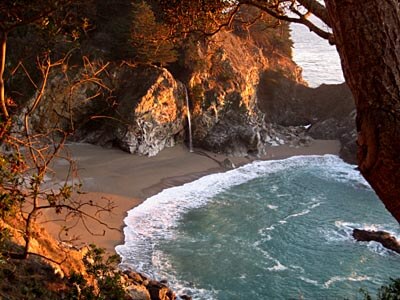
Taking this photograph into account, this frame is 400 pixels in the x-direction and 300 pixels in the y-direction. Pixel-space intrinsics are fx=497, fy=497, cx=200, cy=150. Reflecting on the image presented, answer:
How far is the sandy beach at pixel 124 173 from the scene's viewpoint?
1680cm

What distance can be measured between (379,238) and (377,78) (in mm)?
14231

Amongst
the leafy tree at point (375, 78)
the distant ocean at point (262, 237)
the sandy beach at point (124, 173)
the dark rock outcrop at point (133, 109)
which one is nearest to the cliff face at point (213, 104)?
the dark rock outcrop at point (133, 109)

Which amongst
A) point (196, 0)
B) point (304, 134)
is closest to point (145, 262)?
point (196, 0)

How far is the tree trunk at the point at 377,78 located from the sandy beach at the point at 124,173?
1247cm

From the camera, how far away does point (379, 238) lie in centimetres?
1612

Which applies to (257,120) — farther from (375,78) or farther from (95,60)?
(375,78)

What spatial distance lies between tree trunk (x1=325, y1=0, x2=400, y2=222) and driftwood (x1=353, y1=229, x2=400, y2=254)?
44.5ft

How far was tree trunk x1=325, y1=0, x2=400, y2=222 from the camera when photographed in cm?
309

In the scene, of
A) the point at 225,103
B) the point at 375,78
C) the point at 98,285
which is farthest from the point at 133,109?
the point at 375,78

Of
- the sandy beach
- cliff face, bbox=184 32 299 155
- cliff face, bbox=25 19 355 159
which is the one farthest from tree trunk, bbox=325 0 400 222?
cliff face, bbox=184 32 299 155

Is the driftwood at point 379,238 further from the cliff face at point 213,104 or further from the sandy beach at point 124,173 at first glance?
the cliff face at point 213,104

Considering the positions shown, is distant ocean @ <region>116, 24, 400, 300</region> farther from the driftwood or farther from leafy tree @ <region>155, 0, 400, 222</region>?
leafy tree @ <region>155, 0, 400, 222</region>

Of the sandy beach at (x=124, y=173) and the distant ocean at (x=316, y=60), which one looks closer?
the sandy beach at (x=124, y=173)

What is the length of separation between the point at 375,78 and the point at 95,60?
21285 millimetres
